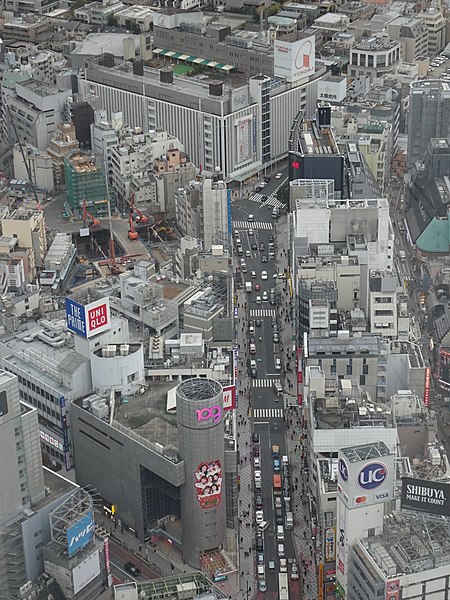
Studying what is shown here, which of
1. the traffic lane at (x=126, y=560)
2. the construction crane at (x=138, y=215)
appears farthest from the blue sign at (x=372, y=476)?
the construction crane at (x=138, y=215)

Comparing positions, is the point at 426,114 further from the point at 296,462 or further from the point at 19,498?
the point at 19,498

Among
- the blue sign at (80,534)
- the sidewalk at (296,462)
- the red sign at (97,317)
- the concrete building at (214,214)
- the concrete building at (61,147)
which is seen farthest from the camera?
the concrete building at (61,147)

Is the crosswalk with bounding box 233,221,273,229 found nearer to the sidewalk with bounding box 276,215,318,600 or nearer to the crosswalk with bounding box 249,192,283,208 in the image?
the crosswalk with bounding box 249,192,283,208

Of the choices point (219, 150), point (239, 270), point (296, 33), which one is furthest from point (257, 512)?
point (296, 33)

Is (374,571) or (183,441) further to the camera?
(183,441)

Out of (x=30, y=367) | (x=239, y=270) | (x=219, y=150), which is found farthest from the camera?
(x=219, y=150)

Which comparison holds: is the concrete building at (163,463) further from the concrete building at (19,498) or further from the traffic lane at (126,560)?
the concrete building at (19,498)

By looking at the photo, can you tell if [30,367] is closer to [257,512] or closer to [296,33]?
[257,512]
